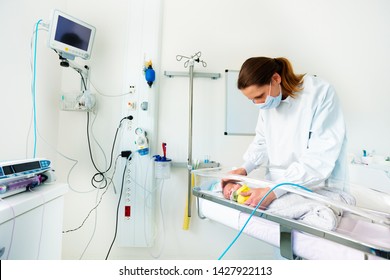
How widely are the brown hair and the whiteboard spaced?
2.14 ft

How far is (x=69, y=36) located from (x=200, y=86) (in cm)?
108

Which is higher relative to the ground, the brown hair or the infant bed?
the brown hair

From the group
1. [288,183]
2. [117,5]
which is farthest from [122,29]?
[288,183]

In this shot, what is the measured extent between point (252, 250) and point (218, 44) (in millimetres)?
1917

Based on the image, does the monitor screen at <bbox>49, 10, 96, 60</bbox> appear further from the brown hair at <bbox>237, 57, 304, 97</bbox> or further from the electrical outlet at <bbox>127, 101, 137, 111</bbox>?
the brown hair at <bbox>237, 57, 304, 97</bbox>

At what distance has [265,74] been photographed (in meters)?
0.97

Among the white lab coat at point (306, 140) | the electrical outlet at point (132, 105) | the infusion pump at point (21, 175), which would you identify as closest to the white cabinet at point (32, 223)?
the infusion pump at point (21, 175)

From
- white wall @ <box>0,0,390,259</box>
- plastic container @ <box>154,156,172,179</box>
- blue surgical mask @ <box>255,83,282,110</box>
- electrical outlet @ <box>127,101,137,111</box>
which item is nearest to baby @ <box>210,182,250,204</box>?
blue surgical mask @ <box>255,83,282,110</box>

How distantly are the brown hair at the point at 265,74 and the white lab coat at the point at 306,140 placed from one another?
49 millimetres

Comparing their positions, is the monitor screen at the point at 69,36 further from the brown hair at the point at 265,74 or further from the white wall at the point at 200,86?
the brown hair at the point at 265,74

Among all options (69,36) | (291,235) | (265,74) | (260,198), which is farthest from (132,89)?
(291,235)

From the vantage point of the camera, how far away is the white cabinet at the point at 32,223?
28.7 inches

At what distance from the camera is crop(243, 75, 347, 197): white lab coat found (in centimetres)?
82

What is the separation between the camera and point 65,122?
1698mm
